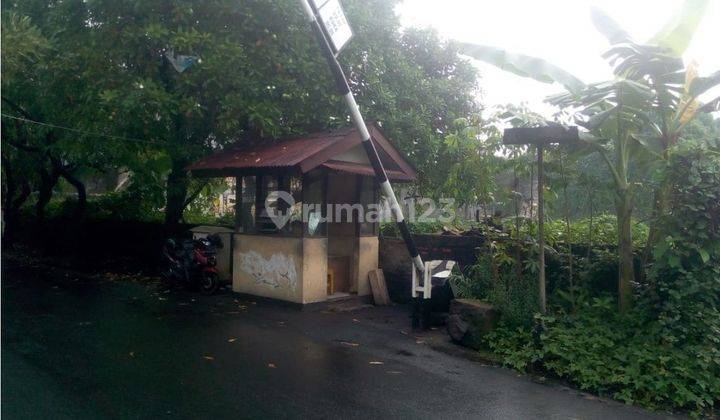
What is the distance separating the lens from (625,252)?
804cm

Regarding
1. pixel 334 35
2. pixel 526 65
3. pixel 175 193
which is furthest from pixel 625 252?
pixel 175 193

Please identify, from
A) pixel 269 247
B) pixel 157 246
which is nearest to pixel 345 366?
pixel 269 247

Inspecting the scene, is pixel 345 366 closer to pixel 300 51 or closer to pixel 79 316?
pixel 79 316

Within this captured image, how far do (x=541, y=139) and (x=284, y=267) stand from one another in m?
5.34

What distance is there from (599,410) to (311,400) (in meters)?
2.94

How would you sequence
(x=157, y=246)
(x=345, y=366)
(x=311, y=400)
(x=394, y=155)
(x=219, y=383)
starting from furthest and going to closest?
(x=157, y=246) < (x=394, y=155) < (x=345, y=366) < (x=219, y=383) < (x=311, y=400)

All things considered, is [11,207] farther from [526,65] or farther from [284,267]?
[526,65]

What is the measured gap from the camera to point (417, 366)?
7.77 meters

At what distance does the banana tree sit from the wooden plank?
16.0 feet

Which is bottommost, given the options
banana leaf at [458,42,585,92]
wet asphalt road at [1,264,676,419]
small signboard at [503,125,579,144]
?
wet asphalt road at [1,264,676,419]

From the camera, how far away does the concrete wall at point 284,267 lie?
36.0 feet

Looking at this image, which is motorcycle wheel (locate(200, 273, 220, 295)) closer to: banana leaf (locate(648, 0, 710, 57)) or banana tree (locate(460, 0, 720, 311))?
banana tree (locate(460, 0, 720, 311))

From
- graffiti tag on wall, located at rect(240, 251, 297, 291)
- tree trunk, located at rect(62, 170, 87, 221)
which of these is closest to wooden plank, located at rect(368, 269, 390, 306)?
graffiti tag on wall, located at rect(240, 251, 297, 291)

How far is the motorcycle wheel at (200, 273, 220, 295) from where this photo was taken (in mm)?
12773
